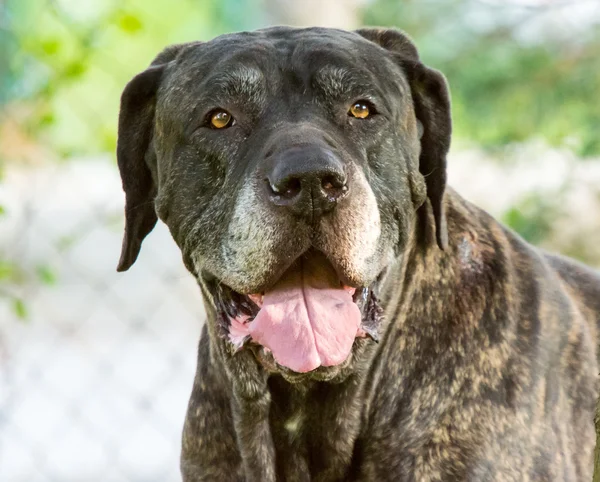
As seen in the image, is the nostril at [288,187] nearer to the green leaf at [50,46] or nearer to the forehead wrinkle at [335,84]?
the forehead wrinkle at [335,84]

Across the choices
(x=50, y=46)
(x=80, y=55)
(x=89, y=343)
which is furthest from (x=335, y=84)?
(x=89, y=343)

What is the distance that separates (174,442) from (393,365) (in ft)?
9.06

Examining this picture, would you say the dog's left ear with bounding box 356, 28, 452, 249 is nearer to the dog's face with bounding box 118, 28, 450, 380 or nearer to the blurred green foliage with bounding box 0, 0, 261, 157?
the dog's face with bounding box 118, 28, 450, 380

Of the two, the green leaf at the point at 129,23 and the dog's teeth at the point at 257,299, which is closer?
the dog's teeth at the point at 257,299

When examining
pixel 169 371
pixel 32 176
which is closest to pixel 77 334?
pixel 169 371

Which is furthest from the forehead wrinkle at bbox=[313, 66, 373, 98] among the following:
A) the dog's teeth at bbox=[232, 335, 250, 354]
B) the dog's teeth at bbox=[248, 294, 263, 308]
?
the dog's teeth at bbox=[232, 335, 250, 354]

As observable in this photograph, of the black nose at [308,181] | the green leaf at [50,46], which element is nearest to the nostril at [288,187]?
the black nose at [308,181]

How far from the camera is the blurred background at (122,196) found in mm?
5117

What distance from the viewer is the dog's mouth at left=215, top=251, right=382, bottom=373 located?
8.89ft

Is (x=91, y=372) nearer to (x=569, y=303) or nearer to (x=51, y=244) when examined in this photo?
(x=51, y=244)

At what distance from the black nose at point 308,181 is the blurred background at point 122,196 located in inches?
100

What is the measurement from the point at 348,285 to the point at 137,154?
0.97 m

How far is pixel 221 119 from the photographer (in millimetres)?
3033

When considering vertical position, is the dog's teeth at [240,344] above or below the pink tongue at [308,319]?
below
